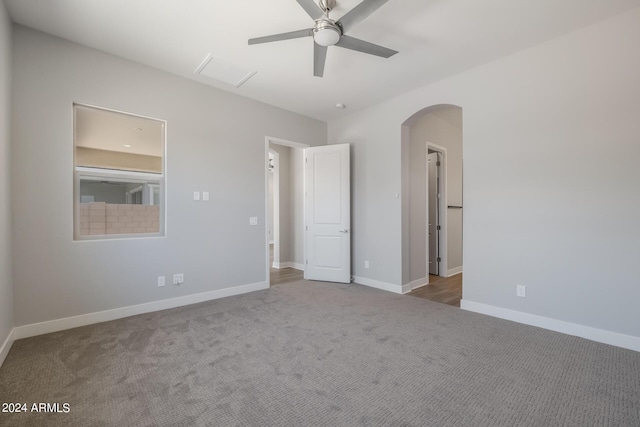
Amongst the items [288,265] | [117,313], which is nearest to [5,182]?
[117,313]

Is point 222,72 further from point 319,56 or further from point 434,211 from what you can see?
point 434,211

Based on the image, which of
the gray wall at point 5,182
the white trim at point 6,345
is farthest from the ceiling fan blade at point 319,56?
the white trim at point 6,345

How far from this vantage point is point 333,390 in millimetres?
1878

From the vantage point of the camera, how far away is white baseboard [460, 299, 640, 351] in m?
2.46

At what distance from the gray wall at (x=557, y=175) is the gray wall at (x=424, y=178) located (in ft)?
3.06

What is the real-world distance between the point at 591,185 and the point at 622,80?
936mm

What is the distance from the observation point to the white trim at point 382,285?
421 centimetres

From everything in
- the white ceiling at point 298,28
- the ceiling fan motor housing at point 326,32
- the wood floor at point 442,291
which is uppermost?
the white ceiling at point 298,28

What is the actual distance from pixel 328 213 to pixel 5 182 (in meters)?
3.77

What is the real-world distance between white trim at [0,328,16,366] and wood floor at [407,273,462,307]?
4.28 m

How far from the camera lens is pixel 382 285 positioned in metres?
4.41

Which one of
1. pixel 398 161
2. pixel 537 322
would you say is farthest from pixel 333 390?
pixel 398 161

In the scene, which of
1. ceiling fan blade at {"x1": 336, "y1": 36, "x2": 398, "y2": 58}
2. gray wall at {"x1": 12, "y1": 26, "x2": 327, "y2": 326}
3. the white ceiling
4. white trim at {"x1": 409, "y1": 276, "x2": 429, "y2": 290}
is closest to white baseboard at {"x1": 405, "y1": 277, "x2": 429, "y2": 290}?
white trim at {"x1": 409, "y1": 276, "x2": 429, "y2": 290}

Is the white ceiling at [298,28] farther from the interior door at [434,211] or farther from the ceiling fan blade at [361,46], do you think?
the interior door at [434,211]
